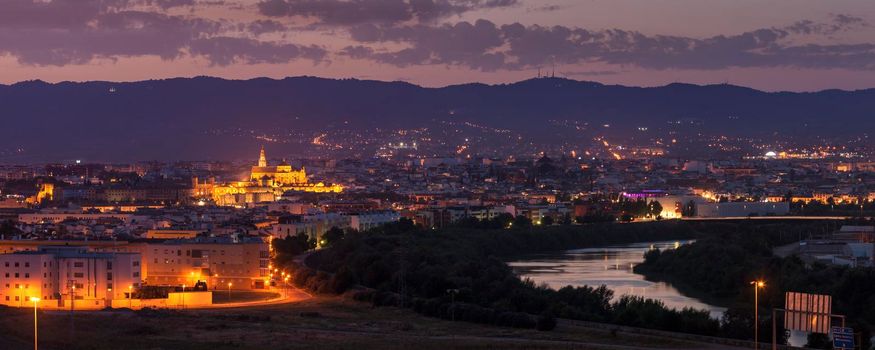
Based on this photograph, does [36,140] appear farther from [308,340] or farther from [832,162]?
[308,340]

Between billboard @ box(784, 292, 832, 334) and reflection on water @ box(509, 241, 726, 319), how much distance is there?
13.6 metres

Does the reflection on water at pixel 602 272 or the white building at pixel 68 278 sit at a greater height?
the white building at pixel 68 278

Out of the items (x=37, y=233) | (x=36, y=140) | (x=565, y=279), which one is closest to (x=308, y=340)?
(x=565, y=279)

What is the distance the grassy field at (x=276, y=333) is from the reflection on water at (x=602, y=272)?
6728mm

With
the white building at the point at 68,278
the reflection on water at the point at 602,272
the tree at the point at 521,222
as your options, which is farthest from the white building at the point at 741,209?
the white building at the point at 68,278

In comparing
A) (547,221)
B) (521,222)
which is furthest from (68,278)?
(547,221)

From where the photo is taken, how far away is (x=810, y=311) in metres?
18.9

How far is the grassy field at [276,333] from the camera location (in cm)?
2545

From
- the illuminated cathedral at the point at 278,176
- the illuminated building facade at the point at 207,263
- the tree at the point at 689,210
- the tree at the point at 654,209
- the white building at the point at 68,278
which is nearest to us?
the white building at the point at 68,278

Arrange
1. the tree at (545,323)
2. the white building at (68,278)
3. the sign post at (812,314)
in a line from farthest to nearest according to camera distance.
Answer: the white building at (68,278) < the tree at (545,323) < the sign post at (812,314)

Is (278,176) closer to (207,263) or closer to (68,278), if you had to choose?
(207,263)

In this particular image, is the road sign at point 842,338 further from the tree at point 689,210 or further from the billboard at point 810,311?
the tree at point 689,210

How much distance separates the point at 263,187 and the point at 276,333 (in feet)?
232

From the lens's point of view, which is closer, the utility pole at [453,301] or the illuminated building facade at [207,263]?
the utility pole at [453,301]
